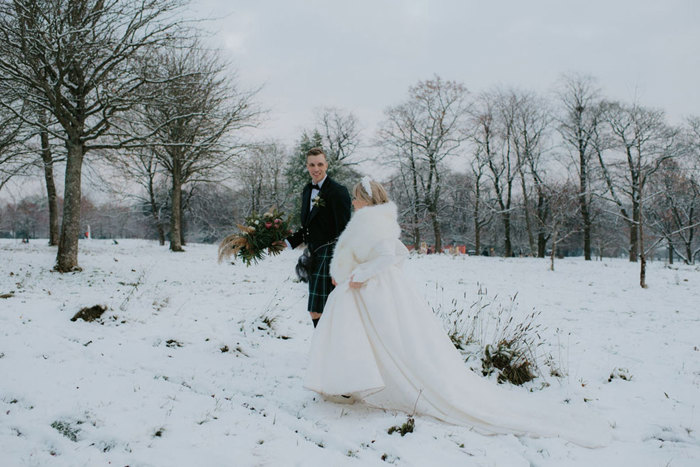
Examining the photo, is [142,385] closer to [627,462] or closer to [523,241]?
[627,462]

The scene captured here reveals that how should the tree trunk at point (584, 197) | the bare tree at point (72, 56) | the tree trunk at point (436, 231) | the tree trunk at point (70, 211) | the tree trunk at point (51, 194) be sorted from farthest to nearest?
the tree trunk at point (436, 231) → the tree trunk at point (584, 197) → the tree trunk at point (51, 194) → the tree trunk at point (70, 211) → the bare tree at point (72, 56)

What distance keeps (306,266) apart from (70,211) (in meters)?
8.63

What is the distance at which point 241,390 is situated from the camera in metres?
3.81

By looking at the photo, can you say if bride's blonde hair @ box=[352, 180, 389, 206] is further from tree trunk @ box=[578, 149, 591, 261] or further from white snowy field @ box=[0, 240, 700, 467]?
tree trunk @ box=[578, 149, 591, 261]

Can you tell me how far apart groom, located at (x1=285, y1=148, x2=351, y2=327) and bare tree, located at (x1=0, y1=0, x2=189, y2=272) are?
696cm

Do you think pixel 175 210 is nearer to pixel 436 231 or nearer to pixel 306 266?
pixel 306 266

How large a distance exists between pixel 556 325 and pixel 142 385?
6772mm

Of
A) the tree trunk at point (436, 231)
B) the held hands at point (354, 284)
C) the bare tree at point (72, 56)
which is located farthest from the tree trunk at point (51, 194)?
the tree trunk at point (436, 231)

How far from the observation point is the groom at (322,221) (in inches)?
158

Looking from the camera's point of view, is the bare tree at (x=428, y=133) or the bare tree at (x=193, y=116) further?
the bare tree at (x=428, y=133)

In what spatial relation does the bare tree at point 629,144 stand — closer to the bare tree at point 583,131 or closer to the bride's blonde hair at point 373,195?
the bare tree at point 583,131

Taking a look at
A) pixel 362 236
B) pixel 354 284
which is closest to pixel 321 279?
pixel 354 284

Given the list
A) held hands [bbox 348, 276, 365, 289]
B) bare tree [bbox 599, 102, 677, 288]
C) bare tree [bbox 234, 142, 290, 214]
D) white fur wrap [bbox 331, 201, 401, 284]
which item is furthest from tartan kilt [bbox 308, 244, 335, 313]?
bare tree [bbox 234, 142, 290, 214]

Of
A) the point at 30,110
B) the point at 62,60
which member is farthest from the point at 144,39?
the point at 30,110
